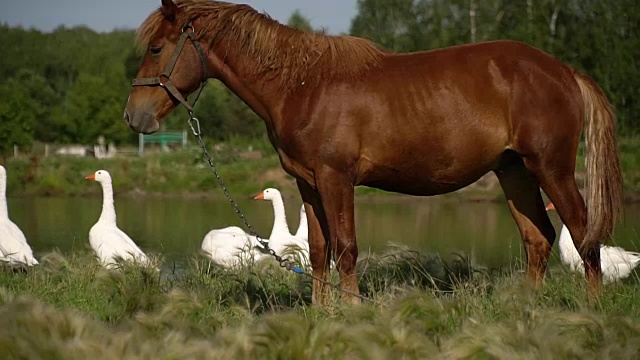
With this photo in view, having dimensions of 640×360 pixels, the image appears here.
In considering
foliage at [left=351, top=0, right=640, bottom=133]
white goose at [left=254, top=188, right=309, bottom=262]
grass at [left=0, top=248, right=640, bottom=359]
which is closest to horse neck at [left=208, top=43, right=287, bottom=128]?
grass at [left=0, top=248, right=640, bottom=359]

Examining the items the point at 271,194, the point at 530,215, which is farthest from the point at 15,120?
the point at 530,215

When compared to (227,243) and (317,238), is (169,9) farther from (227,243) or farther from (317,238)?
(227,243)

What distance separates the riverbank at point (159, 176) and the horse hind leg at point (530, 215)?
66.8ft

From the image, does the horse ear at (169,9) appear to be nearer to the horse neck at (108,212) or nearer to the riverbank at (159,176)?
the horse neck at (108,212)

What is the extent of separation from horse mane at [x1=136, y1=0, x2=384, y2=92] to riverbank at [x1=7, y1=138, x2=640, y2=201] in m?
21.1

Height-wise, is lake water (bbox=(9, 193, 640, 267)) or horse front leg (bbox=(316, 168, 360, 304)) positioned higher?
horse front leg (bbox=(316, 168, 360, 304))

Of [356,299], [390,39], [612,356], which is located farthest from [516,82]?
[390,39]

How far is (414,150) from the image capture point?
6219mm

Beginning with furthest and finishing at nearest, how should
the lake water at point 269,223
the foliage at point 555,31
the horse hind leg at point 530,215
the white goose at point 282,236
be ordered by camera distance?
the foliage at point 555,31 → the lake water at point 269,223 → the white goose at point 282,236 → the horse hind leg at point 530,215

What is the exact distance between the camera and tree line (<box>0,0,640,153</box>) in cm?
3262

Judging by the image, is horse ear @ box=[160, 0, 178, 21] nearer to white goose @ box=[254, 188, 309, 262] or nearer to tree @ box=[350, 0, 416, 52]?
white goose @ box=[254, 188, 309, 262]

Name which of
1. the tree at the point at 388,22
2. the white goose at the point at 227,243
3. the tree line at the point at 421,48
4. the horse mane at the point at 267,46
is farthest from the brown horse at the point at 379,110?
the tree at the point at 388,22

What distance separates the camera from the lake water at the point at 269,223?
1377cm

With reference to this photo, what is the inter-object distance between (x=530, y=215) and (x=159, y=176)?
79.2 ft
